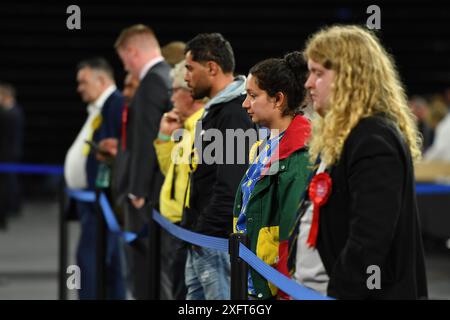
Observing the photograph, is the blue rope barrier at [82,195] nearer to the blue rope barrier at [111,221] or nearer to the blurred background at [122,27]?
the blue rope barrier at [111,221]

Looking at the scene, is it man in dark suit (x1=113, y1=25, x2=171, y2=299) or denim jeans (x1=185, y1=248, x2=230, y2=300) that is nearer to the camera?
denim jeans (x1=185, y1=248, x2=230, y2=300)

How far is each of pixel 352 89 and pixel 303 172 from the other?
681 mm

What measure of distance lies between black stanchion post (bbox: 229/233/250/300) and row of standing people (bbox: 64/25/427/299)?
0.16m

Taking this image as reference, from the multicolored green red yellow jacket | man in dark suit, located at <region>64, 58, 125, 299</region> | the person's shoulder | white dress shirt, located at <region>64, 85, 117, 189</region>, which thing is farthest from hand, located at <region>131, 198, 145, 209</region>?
the person's shoulder

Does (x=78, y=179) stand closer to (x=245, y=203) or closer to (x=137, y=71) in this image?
(x=137, y=71)

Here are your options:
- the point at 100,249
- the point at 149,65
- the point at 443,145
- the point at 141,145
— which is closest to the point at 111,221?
the point at 100,249

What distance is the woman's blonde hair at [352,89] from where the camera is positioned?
10.5 feet

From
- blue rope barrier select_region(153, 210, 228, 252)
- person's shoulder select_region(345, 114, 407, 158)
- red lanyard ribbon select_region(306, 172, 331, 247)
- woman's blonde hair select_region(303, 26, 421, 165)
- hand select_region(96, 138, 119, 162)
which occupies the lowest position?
blue rope barrier select_region(153, 210, 228, 252)

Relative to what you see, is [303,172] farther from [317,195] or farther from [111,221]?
[111,221]

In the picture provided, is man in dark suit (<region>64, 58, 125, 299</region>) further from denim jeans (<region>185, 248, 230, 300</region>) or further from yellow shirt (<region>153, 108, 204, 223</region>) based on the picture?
denim jeans (<region>185, 248, 230, 300</region>)

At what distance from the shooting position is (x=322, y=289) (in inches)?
128

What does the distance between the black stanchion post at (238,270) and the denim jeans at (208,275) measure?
0.99 meters

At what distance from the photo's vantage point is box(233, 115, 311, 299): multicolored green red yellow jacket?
3812mm

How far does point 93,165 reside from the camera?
295 inches
